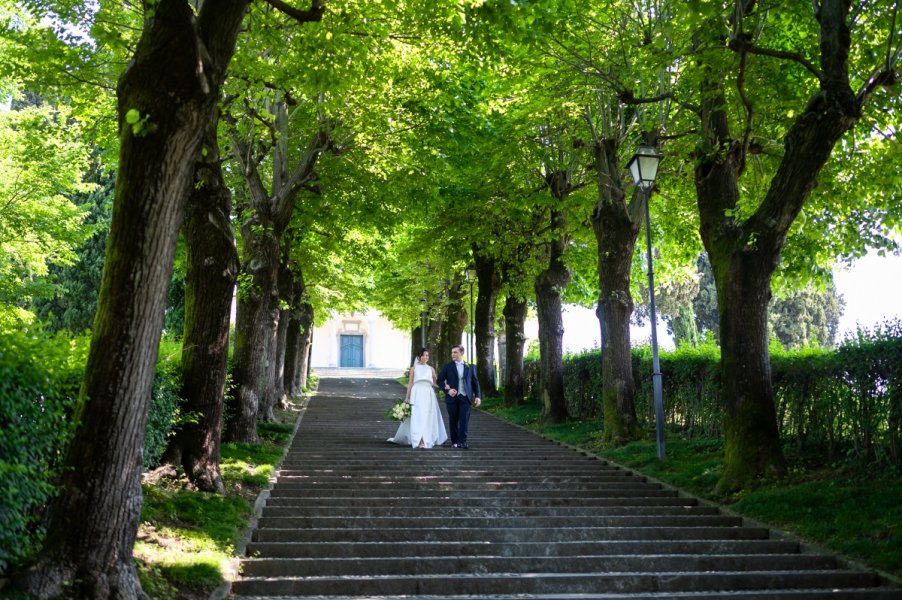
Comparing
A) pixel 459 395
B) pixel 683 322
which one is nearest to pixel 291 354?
pixel 459 395

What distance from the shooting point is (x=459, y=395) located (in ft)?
49.7

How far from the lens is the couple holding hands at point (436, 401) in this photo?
1523 cm

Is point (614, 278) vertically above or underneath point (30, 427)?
above

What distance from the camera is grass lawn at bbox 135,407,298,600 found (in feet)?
20.3

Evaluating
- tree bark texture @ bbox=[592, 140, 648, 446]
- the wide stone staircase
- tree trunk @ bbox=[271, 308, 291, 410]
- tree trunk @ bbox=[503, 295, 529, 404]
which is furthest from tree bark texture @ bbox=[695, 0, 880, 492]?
tree trunk @ bbox=[271, 308, 291, 410]

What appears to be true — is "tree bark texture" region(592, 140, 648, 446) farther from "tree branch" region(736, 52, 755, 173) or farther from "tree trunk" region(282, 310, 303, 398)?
"tree trunk" region(282, 310, 303, 398)

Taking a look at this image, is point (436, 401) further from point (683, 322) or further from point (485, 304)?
point (683, 322)

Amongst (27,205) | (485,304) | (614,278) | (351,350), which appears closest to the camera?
(614,278)

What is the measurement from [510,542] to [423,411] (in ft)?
25.8

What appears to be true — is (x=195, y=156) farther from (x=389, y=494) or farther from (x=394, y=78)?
(x=394, y=78)

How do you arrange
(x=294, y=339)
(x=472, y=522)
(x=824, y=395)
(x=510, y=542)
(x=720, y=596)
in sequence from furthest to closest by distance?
(x=294, y=339) → (x=824, y=395) → (x=472, y=522) → (x=510, y=542) → (x=720, y=596)

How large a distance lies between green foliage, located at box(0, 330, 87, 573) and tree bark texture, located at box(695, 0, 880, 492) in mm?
7618

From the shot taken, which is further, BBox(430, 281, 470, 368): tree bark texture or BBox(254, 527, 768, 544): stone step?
BBox(430, 281, 470, 368): tree bark texture

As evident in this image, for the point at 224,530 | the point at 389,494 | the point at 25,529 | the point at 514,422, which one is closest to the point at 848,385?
the point at 389,494
